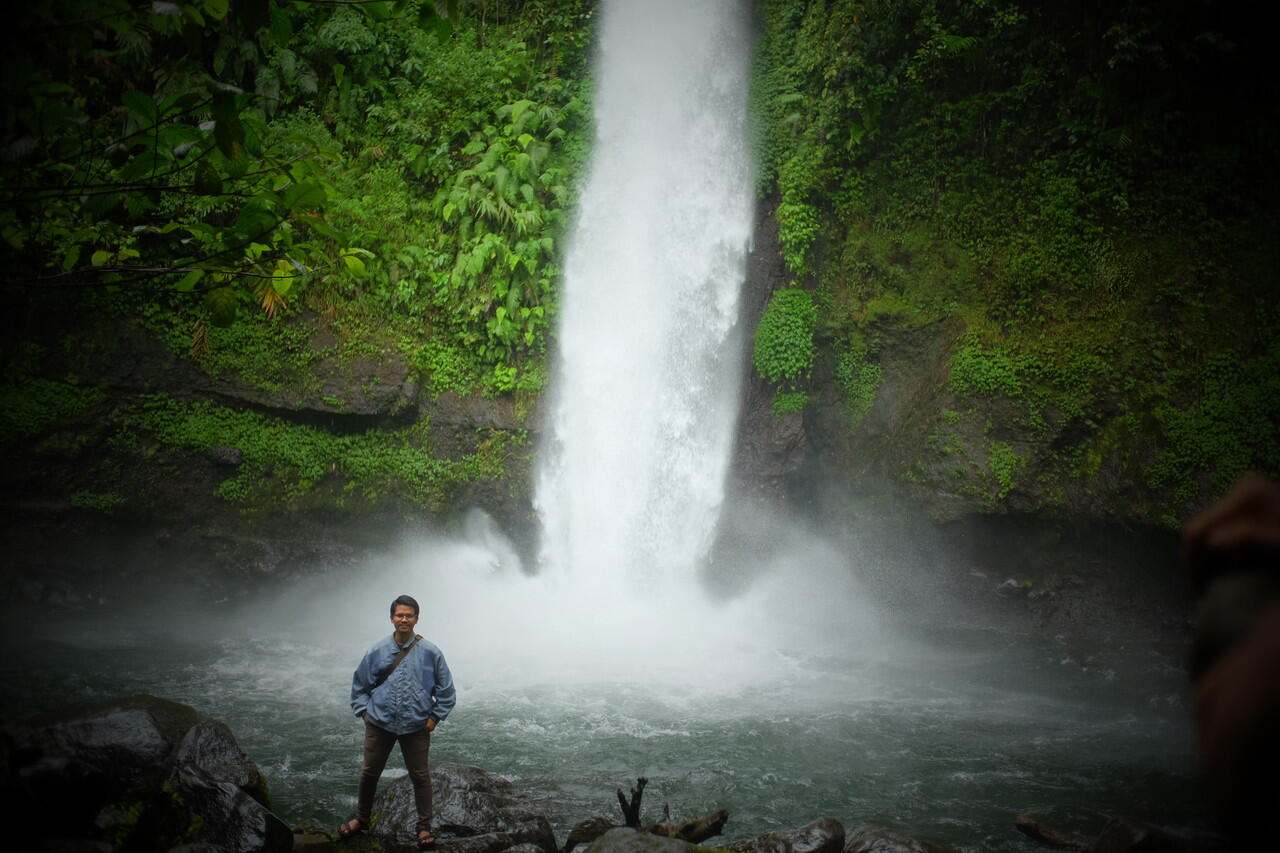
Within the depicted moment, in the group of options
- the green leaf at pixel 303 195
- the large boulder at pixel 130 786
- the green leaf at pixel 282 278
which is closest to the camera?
the green leaf at pixel 303 195

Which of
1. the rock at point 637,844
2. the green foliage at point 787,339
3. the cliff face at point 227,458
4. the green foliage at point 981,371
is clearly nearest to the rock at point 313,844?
the rock at point 637,844

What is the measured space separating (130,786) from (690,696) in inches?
247

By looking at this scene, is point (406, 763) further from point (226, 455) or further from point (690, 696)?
point (226, 455)

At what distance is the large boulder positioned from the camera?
4.58 m

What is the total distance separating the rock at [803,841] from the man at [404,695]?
89.7 inches

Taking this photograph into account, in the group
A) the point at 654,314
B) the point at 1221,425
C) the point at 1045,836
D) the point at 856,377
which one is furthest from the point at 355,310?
the point at 1221,425

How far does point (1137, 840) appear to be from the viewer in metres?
5.13

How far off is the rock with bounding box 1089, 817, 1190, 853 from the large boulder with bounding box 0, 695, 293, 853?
5.54m

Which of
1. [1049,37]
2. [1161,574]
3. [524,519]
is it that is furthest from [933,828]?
[1049,37]

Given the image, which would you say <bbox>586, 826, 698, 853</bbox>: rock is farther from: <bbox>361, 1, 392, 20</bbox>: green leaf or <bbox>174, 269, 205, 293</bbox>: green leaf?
<bbox>361, 1, 392, 20</bbox>: green leaf

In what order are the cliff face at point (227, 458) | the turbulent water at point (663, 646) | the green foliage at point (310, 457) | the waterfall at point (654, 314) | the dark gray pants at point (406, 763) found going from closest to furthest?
the dark gray pants at point (406, 763) → the turbulent water at point (663, 646) → the cliff face at point (227, 458) → the green foliage at point (310, 457) → the waterfall at point (654, 314)

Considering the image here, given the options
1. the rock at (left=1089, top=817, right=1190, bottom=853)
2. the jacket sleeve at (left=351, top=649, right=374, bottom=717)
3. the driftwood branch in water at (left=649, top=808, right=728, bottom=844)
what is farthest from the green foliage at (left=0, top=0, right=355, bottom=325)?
the rock at (left=1089, top=817, right=1190, bottom=853)

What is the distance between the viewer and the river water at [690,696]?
7.09 metres

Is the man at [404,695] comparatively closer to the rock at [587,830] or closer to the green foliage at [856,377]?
the rock at [587,830]
